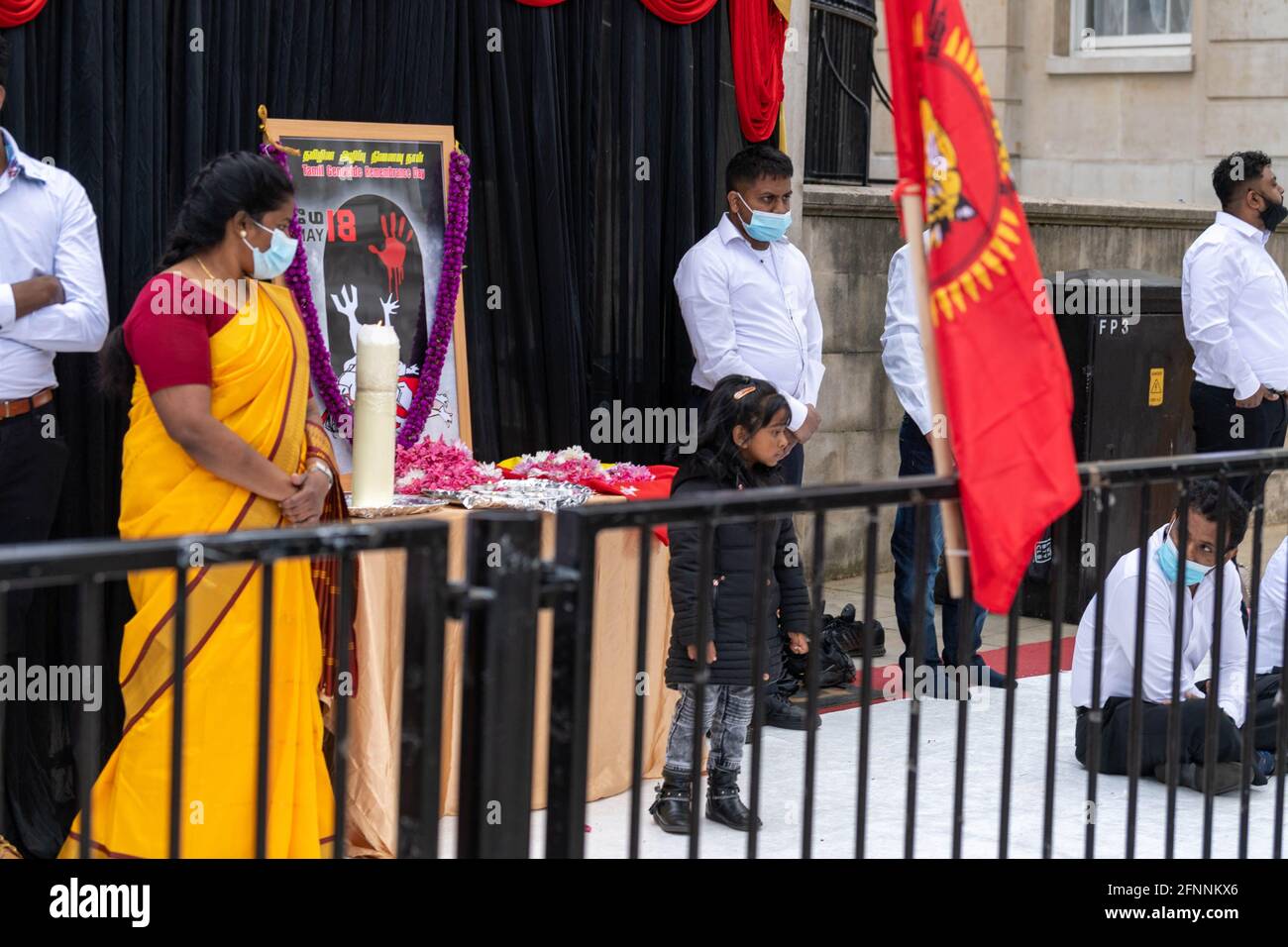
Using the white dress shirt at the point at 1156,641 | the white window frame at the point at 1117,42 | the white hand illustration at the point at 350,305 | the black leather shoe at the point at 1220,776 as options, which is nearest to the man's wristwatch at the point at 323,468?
the white hand illustration at the point at 350,305

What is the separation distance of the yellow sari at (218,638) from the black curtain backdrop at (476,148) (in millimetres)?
740

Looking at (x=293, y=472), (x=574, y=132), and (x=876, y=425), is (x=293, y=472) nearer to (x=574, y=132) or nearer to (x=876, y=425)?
(x=574, y=132)

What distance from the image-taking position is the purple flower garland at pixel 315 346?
5.59 m

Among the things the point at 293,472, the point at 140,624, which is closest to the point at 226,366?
the point at 293,472

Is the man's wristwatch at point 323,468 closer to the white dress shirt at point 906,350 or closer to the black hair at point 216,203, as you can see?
the black hair at point 216,203

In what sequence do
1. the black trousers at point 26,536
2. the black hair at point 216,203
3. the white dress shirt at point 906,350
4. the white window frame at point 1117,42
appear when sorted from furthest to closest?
the white window frame at point 1117,42 → the white dress shirt at point 906,350 → the black trousers at point 26,536 → the black hair at point 216,203

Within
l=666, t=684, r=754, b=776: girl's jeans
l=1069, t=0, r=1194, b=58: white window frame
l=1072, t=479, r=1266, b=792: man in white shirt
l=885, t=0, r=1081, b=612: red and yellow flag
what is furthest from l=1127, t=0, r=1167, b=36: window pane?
l=885, t=0, r=1081, b=612: red and yellow flag

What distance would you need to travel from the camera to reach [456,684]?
202 inches

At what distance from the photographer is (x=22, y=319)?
15.2ft

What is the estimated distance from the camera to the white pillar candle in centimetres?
514

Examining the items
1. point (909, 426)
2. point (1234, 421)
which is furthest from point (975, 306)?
point (1234, 421)

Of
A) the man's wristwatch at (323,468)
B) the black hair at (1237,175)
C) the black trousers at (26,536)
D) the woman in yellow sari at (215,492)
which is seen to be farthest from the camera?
the black hair at (1237,175)

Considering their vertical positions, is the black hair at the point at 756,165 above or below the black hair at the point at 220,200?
above

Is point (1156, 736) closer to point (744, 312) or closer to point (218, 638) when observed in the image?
point (744, 312)
